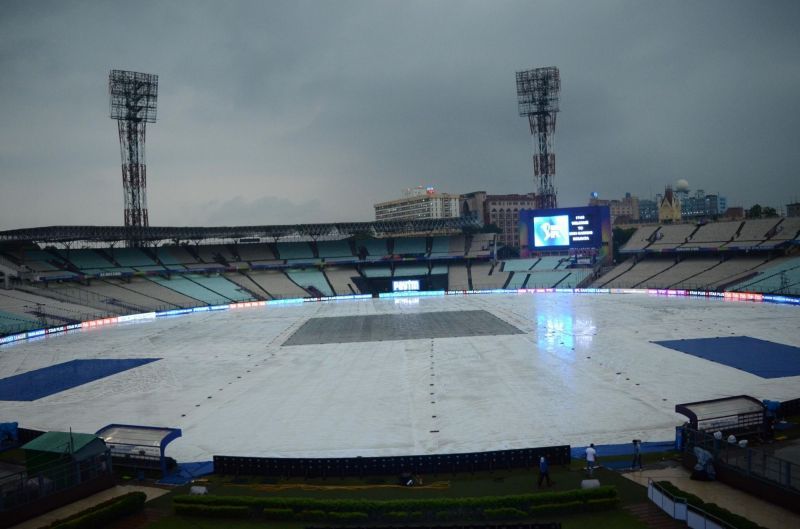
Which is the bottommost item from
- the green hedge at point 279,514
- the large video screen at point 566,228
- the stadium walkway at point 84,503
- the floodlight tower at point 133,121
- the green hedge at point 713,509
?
the stadium walkway at point 84,503

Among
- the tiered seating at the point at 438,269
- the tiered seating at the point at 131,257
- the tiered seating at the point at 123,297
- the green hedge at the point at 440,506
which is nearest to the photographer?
the green hedge at the point at 440,506

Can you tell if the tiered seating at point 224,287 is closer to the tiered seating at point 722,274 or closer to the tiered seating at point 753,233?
the tiered seating at point 722,274

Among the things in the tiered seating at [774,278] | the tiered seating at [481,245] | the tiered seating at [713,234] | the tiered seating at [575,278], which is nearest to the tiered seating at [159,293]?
the tiered seating at [481,245]

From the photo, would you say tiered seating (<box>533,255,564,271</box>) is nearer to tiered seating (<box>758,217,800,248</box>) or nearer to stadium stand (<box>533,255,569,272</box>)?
stadium stand (<box>533,255,569,272</box>)

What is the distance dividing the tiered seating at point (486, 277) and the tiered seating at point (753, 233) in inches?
1241

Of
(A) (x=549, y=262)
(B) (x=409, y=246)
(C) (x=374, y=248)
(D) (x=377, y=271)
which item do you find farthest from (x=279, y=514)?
(B) (x=409, y=246)

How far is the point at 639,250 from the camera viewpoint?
82.5 metres

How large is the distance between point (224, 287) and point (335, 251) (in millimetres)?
21729

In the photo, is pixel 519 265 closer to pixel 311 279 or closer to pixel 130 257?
pixel 311 279

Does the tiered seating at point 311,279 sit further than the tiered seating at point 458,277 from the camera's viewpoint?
No

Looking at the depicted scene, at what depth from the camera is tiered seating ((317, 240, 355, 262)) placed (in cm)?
9300

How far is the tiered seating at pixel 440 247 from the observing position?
309 feet

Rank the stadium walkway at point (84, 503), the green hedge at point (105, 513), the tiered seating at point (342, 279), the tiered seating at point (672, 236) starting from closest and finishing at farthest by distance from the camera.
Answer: the green hedge at point (105, 513)
the stadium walkway at point (84, 503)
the tiered seating at point (672, 236)
the tiered seating at point (342, 279)

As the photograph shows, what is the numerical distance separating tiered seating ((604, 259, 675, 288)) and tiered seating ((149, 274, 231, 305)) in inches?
2166
